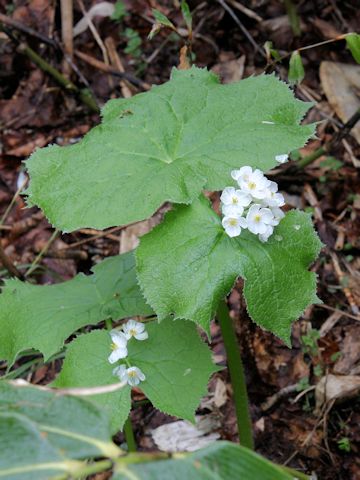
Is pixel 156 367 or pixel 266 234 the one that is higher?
pixel 266 234

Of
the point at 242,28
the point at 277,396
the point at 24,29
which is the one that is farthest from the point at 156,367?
the point at 24,29

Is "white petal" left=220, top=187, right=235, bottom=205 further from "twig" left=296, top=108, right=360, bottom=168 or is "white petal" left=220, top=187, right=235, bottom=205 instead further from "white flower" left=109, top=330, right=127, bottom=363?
"twig" left=296, top=108, right=360, bottom=168

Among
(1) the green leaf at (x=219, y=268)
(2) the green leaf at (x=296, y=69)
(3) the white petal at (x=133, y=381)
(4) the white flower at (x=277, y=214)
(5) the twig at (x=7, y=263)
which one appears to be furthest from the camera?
(5) the twig at (x=7, y=263)

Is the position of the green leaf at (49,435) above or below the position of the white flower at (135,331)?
above

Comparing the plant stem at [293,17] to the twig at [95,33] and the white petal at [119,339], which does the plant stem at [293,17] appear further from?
the white petal at [119,339]

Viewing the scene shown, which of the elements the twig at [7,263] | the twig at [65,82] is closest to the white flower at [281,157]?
the twig at [7,263]

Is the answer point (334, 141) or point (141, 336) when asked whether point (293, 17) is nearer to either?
point (334, 141)

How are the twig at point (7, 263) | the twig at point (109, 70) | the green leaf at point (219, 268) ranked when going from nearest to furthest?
the green leaf at point (219, 268) < the twig at point (7, 263) < the twig at point (109, 70)
